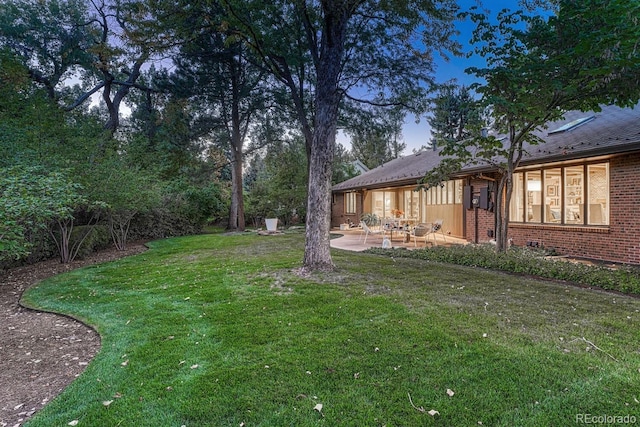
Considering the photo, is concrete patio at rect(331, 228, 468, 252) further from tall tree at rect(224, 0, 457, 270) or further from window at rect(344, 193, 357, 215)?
window at rect(344, 193, 357, 215)

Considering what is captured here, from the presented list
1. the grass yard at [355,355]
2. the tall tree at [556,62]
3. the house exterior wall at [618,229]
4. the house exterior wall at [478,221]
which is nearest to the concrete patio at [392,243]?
the house exterior wall at [478,221]

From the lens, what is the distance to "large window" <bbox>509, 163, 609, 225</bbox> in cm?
765

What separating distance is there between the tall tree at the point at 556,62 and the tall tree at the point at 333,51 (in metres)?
1.51

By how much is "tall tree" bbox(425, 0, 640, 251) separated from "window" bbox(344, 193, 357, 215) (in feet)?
36.2

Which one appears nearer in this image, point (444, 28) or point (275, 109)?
point (444, 28)

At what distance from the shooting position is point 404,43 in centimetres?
905

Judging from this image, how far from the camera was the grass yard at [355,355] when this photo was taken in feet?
7.22

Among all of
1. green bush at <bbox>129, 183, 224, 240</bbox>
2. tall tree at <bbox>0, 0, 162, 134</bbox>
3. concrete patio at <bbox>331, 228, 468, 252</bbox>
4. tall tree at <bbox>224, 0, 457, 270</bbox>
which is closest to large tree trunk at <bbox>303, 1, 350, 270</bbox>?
tall tree at <bbox>224, 0, 457, 270</bbox>

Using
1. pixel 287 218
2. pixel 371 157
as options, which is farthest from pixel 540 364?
pixel 371 157

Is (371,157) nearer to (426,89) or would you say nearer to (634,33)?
(426,89)

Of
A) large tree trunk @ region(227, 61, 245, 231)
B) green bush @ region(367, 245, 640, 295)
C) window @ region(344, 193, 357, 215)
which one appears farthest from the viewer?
window @ region(344, 193, 357, 215)

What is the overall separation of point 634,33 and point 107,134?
1635cm

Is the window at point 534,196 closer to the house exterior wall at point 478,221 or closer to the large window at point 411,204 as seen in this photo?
the house exterior wall at point 478,221

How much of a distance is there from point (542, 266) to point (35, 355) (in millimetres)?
7444
